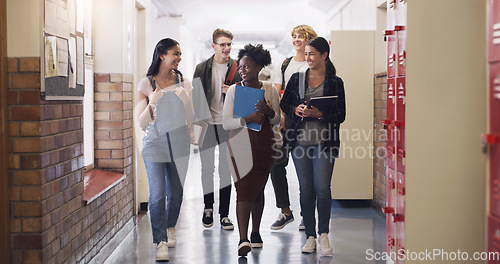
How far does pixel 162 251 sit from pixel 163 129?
33.2 inches

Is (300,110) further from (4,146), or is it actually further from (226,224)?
(4,146)

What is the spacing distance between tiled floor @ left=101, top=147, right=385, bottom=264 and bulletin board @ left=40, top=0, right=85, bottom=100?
1.33 meters

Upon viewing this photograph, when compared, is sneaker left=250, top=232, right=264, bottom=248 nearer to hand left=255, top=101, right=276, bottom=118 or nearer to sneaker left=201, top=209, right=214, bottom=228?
sneaker left=201, top=209, right=214, bottom=228

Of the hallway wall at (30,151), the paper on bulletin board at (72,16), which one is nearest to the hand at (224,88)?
the paper on bulletin board at (72,16)

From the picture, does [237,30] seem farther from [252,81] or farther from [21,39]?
[21,39]

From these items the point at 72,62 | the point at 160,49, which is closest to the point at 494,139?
the point at 72,62

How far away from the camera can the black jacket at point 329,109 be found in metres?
3.92

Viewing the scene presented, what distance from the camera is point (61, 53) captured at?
121 inches

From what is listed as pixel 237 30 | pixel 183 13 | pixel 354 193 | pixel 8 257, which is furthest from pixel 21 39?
pixel 237 30

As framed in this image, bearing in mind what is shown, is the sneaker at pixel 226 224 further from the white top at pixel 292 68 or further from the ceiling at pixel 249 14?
the ceiling at pixel 249 14

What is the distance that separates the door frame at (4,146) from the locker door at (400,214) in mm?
1988

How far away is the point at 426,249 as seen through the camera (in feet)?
9.36

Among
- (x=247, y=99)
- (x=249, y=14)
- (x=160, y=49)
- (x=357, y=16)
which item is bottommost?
(x=247, y=99)

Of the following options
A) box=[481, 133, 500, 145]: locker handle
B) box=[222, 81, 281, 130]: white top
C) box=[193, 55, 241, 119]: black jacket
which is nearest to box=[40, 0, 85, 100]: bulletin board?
box=[222, 81, 281, 130]: white top
